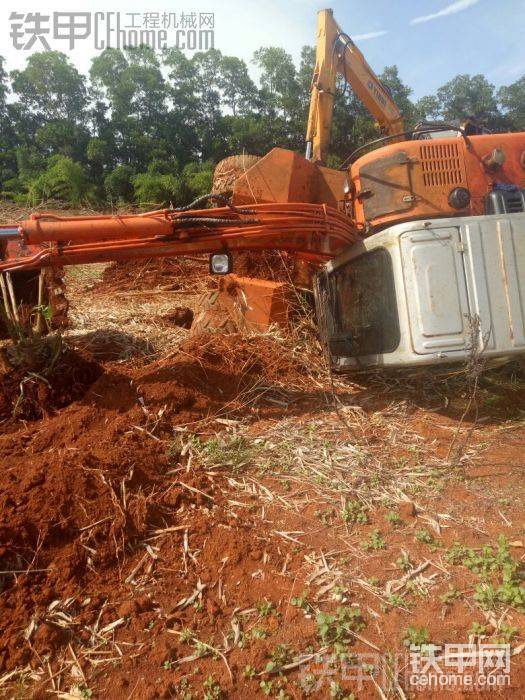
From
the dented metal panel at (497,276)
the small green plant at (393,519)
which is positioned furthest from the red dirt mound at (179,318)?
the small green plant at (393,519)

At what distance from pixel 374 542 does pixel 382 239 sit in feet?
7.89

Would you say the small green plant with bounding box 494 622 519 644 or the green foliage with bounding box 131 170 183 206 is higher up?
the green foliage with bounding box 131 170 183 206

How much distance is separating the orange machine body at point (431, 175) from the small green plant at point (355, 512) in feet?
8.85

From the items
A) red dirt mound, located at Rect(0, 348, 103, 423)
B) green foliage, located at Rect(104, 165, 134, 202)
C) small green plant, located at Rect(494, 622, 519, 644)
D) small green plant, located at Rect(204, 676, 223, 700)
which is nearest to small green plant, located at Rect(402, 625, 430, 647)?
small green plant, located at Rect(494, 622, 519, 644)

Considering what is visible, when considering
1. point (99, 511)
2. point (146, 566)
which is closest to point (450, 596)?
point (146, 566)

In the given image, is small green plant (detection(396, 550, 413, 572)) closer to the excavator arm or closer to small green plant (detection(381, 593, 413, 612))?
small green plant (detection(381, 593, 413, 612))

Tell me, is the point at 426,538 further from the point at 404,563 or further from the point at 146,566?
the point at 146,566

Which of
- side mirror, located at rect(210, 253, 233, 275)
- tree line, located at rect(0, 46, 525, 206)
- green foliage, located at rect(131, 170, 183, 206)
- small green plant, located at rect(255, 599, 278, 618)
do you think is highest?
tree line, located at rect(0, 46, 525, 206)

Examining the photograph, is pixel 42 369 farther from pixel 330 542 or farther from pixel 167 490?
pixel 330 542

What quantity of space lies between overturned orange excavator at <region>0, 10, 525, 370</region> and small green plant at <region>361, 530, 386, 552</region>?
143 cm

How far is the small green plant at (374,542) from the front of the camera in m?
2.83

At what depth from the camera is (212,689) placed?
2.14 meters

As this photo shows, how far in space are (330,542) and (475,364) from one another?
173 centimetres

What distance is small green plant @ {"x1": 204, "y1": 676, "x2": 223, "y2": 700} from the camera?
2104 millimetres
